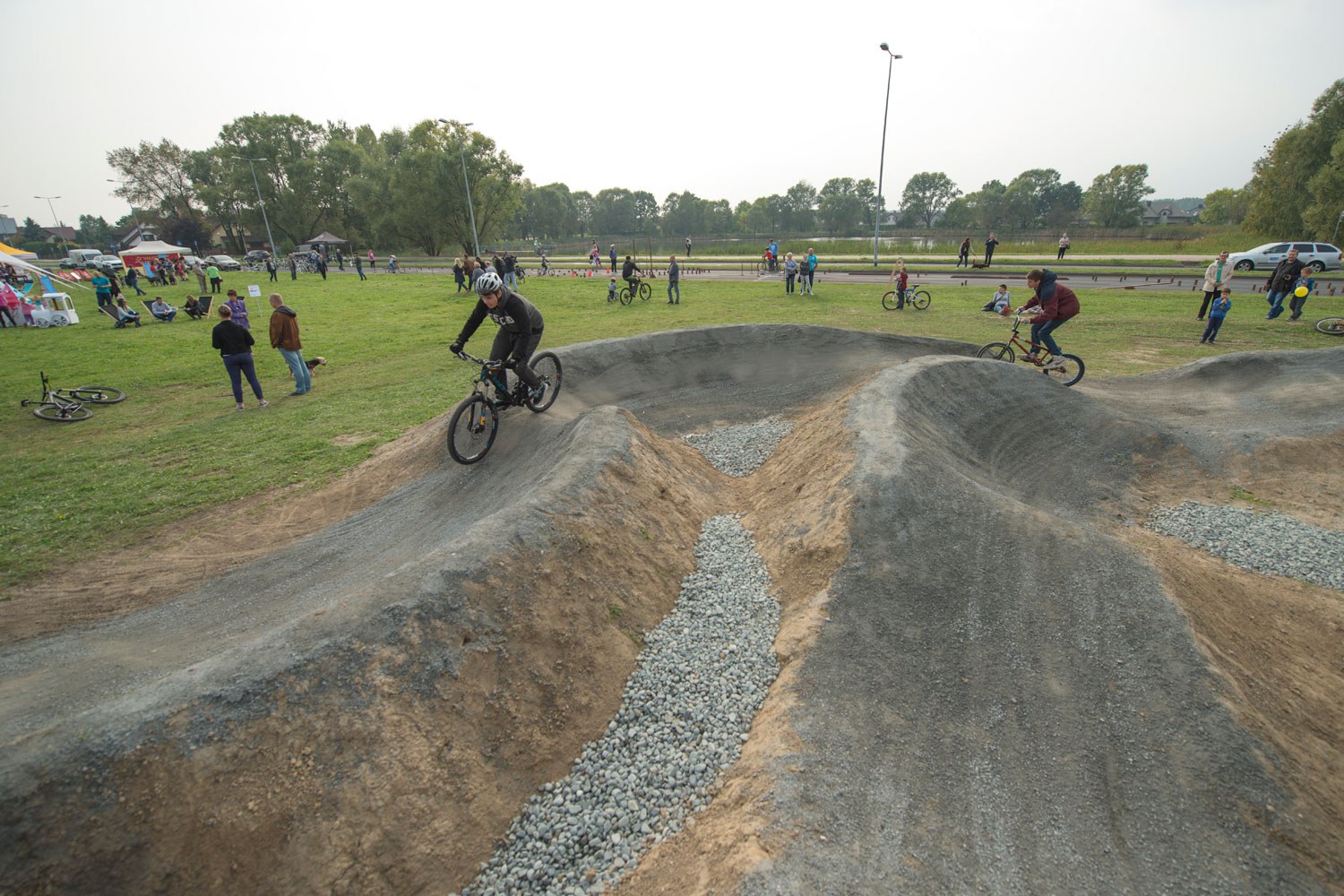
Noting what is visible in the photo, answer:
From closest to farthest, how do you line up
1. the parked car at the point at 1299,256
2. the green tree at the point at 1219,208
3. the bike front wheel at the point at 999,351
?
the bike front wheel at the point at 999,351 < the parked car at the point at 1299,256 < the green tree at the point at 1219,208

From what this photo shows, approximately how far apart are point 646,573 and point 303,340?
74.7 feet

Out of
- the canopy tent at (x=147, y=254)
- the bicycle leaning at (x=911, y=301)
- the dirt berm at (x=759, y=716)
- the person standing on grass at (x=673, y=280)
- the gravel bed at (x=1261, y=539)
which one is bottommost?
the gravel bed at (x=1261, y=539)

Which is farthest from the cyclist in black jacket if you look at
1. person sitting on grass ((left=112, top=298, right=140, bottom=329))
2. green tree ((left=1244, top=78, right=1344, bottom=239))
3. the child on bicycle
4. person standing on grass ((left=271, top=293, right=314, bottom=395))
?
green tree ((left=1244, top=78, right=1344, bottom=239))

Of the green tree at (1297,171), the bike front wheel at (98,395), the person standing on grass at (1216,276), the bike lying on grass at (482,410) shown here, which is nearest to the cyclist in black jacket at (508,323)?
the bike lying on grass at (482,410)

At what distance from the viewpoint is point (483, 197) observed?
2785 inches

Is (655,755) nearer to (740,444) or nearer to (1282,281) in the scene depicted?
(740,444)

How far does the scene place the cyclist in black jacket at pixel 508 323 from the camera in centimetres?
932

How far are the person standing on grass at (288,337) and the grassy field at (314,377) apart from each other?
67 centimetres

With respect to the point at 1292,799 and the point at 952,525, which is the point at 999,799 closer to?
the point at 1292,799

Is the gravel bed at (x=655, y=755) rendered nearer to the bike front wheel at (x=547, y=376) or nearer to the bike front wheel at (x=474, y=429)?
the bike front wheel at (x=474, y=429)

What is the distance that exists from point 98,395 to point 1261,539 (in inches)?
1014

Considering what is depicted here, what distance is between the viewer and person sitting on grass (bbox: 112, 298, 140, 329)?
91.1 ft

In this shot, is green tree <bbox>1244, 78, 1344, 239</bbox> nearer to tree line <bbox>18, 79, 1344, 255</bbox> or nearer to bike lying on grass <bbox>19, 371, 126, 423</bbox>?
tree line <bbox>18, 79, 1344, 255</bbox>

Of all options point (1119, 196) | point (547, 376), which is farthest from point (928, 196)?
point (547, 376)
